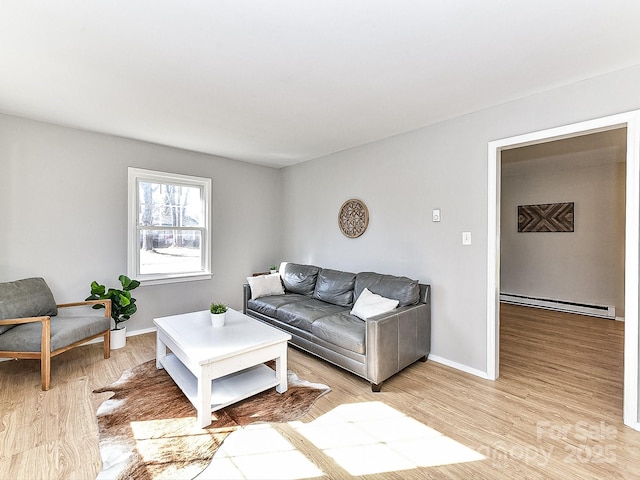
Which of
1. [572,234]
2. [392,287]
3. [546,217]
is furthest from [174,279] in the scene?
[572,234]

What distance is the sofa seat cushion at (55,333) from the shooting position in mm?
2605

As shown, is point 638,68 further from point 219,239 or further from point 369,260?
point 219,239

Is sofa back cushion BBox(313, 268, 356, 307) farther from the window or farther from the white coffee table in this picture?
the window

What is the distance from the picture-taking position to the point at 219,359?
2195mm

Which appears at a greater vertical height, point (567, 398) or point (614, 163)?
point (614, 163)

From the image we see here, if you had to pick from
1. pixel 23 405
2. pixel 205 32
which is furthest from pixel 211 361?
pixel 205 32

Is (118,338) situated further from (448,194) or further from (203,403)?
(448,194)

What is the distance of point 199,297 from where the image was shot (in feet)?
14.8

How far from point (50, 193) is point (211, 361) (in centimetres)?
283

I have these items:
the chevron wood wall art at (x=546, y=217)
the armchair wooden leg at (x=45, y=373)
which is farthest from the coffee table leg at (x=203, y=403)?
the chevron wood wall art at (x=546, y=217)

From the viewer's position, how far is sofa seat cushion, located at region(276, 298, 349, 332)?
3.23 metres

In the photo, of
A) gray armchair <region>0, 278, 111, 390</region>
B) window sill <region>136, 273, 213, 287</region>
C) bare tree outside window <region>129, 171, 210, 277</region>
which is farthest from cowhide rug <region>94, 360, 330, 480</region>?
bare tree outside window <region>129, 171, 210, 277</region>

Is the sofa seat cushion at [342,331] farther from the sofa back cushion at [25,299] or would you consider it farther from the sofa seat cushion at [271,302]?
the sofa back cushion at [25,299]

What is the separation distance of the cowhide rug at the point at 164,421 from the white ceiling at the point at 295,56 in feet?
8.06
